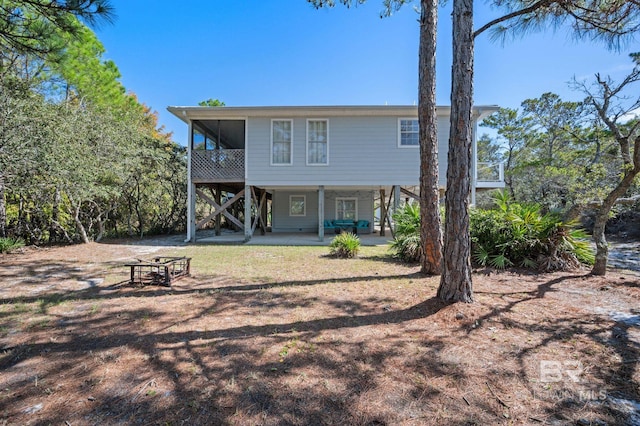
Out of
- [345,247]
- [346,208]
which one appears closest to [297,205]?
Answer: [346,208]

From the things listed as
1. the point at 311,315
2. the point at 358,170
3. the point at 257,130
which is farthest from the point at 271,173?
the point at 311,315

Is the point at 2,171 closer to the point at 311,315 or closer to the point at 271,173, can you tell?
the point at 271,173

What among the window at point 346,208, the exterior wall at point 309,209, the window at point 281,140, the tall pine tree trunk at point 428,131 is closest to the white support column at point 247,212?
the window at point 281,140

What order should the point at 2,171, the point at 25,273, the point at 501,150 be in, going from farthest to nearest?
the point at 501,150, the point at 2,171, the point at 25,273

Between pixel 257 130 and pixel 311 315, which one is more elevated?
pixel 257 130

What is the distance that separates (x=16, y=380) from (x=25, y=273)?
199 inches

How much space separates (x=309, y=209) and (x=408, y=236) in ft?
29.1

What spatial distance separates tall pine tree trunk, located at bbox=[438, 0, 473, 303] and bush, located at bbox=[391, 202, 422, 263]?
2727 mm

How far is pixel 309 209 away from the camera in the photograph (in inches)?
613

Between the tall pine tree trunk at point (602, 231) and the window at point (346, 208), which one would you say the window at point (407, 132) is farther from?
the tall pine tree trunk at point (602, 231)

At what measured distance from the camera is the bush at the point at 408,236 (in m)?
6.80

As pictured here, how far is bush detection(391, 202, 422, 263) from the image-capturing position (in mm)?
6805

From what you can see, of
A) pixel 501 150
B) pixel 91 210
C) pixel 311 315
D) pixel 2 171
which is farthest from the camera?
pixel 501 150

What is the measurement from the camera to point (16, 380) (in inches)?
87.4
